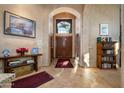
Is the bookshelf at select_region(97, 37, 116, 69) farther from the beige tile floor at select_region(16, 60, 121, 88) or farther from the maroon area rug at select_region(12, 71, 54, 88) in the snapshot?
the maroon area rug at select_region(12, 71, 54, 88)

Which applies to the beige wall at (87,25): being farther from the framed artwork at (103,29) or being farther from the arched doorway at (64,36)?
the arched doorway at (64,36)

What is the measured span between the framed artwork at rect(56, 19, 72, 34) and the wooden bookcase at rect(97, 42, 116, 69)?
17.4 ft

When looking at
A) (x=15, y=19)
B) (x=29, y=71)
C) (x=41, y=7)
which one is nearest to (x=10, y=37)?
(x=15, y=19)

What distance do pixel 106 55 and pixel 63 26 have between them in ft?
18.6

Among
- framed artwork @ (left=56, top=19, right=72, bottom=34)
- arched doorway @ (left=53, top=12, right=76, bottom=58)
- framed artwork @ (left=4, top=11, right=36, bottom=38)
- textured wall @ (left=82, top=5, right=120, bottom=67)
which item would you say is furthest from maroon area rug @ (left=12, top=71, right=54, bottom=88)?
framed artwork @ (left=56, top=19, right=72, bottom=34)

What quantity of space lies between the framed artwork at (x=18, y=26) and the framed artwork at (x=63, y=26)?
551cm

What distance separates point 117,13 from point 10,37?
500 cm

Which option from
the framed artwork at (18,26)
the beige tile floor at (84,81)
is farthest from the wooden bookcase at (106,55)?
the framed artwork at (18,26)

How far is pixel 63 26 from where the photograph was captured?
38.6 feet

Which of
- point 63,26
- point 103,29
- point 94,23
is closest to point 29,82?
point 94,23

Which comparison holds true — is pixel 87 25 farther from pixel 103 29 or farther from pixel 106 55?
pixel 106 55

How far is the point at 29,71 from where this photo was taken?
561cm

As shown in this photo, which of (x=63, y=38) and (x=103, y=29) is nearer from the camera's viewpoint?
(x=103, y=29)

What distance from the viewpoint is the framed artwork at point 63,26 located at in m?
11.8
